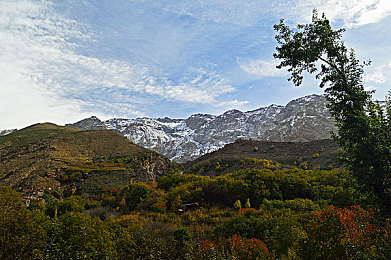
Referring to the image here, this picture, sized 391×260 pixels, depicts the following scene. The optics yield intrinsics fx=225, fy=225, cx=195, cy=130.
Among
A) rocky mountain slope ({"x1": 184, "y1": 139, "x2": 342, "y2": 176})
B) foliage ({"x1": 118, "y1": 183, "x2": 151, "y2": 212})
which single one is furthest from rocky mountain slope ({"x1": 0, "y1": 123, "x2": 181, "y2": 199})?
foliage ({"x1": 118, "y1": 183, "x2": 151, "y2": 212})

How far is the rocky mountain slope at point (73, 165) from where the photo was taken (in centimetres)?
2815

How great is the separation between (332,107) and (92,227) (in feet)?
25.6

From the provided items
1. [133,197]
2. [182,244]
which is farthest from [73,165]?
[182,244]

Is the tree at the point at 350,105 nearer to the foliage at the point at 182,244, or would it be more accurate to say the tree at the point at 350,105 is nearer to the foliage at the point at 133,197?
the foliage at the point at 182,244

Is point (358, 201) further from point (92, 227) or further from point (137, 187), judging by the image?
point (137, 187)

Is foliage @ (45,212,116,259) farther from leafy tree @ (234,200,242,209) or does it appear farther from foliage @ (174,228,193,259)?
leafy tree @ (234,200,242,209)

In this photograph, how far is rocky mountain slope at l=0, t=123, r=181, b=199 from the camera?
28.1 metres

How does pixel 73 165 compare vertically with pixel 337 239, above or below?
above

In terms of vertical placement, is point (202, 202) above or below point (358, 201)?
below

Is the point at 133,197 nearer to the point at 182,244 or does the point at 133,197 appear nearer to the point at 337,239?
the point at 182,244

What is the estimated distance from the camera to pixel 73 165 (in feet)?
115

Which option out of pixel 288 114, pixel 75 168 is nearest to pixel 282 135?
pixel 288 114

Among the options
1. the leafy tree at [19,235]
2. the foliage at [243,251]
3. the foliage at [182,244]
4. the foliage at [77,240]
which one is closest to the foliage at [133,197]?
the foliage at [182,244]

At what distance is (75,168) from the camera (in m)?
32.9
